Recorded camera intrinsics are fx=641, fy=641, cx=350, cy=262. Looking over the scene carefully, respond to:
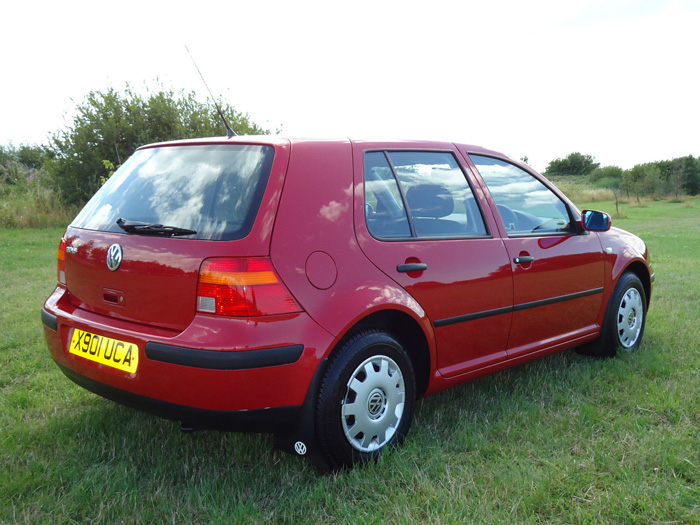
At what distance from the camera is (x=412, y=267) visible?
3188 mm

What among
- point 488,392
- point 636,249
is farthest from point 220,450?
point 636,249

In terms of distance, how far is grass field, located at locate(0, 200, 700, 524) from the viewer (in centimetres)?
267

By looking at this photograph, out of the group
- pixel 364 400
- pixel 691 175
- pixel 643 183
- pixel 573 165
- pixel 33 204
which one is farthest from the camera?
pixel 573 165

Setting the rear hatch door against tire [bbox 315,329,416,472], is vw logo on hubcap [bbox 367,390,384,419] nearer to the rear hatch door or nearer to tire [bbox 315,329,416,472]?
tire [bbox 315,329,416,472]

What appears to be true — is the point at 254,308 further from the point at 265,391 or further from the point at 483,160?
the point at 483,160

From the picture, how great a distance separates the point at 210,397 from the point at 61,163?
59.2 ft

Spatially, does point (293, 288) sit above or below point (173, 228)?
below

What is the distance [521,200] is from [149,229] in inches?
96.3

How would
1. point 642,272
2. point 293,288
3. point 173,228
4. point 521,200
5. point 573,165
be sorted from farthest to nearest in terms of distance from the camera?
point 573,165, point 642,272, point 521,200, point 173,228, point 293,288

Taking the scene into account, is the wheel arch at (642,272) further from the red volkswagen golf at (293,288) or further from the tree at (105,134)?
the tree at (105,134)

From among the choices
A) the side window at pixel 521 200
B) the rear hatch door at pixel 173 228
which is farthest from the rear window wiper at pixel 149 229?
the side window at pixel 521 200

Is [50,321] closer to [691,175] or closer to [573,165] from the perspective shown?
[691,175]

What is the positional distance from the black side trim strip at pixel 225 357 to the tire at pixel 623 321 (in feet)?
9.57

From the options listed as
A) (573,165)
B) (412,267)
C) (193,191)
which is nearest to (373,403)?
(412,267)
